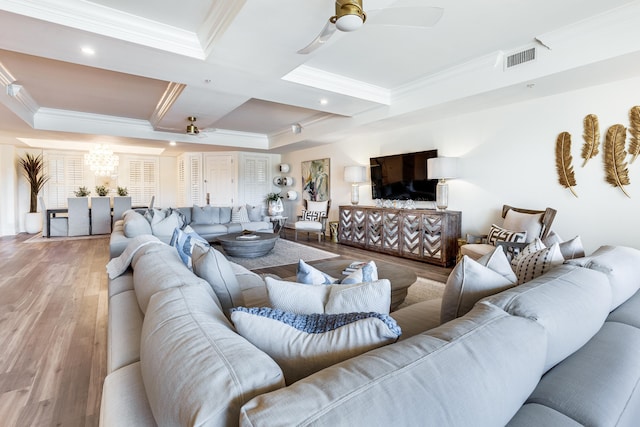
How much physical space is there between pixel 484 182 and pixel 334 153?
3509 mm

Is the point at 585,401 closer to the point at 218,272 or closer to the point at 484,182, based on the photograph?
the point at 218,272

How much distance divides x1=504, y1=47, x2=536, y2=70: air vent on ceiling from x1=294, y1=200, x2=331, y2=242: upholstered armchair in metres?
4.23

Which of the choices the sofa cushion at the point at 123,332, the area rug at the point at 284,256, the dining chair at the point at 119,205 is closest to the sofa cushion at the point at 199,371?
the sofa cushion at the point at 123,332

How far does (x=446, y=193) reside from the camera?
16.2ft

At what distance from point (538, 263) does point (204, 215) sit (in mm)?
5965

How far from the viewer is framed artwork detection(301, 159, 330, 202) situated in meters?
7.62

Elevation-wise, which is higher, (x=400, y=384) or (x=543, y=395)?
(x=400, y=384)

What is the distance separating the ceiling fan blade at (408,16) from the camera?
82.4 inches

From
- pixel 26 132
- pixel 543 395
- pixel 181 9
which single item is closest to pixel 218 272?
pixel 543 395

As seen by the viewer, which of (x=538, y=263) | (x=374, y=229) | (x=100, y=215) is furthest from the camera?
(x=100, y=215)

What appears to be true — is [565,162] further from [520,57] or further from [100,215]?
[100,215]

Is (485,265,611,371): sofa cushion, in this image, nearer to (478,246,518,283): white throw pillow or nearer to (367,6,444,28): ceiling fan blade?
(478,246,518,283): white throw pillow

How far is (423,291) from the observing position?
3.49m

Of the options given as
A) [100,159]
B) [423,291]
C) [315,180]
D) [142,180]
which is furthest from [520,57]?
[142,180]
